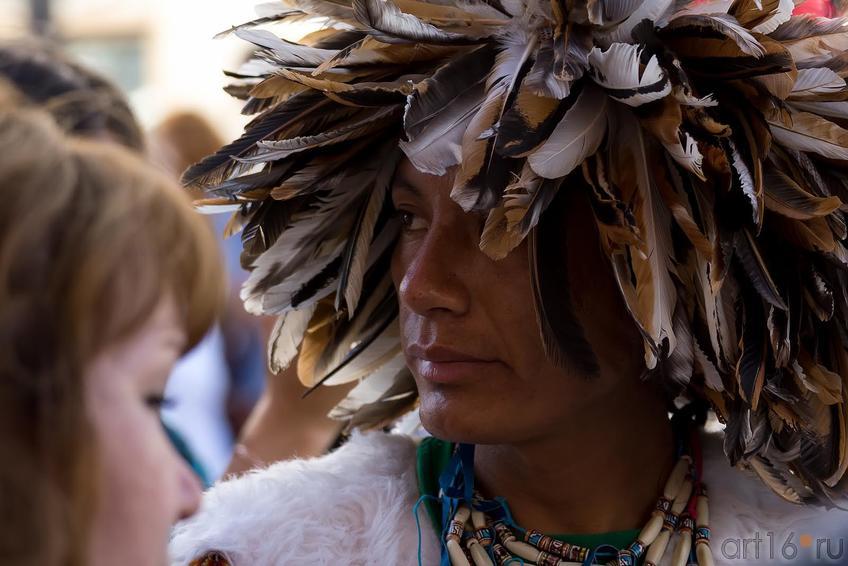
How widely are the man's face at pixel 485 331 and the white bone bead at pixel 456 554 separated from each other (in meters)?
0.17

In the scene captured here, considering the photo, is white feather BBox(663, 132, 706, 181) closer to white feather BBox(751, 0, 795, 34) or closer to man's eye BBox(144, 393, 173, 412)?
white feather BBox(751, 0, 795, 34)

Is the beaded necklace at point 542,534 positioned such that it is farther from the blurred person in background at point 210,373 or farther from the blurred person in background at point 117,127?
the blurred person in background at point 210,373

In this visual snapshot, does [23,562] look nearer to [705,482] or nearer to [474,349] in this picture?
[474,349]

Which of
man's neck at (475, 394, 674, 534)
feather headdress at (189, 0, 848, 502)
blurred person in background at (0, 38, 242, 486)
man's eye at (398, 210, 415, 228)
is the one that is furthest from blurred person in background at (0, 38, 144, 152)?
man's neck at (475, 394, 674, 534)

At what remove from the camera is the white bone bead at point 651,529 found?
1.65 m

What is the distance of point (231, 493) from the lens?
168cm

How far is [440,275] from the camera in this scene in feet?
5.14

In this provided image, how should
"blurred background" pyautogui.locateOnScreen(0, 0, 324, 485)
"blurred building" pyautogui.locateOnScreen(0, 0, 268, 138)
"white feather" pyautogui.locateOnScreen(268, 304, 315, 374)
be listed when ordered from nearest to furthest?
"white feather" pyautogui.locateOnScreen(268, 304, 315, 374) < "blurred background" pyautogui.locateOnScreen(0, 0, 324, 485) < "blurred building" pyautogui.locateOnScreen(0, 0, 268, 138)

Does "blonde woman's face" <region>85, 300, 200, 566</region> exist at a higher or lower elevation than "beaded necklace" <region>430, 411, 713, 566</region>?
higher

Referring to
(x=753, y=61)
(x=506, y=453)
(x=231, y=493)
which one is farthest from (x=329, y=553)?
(x=753, y=61)

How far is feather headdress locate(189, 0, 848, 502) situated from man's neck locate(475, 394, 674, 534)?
5.5 inches

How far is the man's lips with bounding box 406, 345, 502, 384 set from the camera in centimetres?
157

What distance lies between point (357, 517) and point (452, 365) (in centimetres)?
30

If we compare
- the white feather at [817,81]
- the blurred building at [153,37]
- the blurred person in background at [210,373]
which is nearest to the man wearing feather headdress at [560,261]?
the white feather at [817,81]
